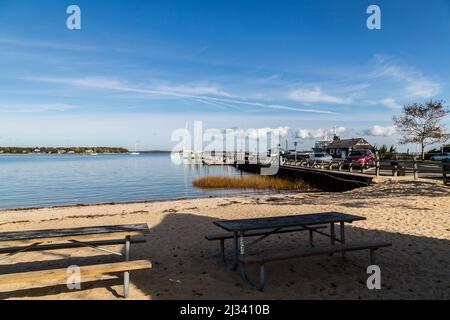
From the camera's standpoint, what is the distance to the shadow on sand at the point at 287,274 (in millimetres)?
4559

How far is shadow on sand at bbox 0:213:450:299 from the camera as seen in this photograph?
179 inches

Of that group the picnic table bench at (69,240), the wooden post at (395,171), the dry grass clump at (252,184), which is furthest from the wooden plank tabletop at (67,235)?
the dry grass clump at (252,184)

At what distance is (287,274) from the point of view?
5.29 m

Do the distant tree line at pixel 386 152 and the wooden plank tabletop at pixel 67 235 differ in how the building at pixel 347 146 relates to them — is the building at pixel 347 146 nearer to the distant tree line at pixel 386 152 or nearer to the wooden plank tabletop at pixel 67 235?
the distant tree line at pixel 386 152

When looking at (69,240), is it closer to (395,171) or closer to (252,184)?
(395,171)

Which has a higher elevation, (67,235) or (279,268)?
(67,235)

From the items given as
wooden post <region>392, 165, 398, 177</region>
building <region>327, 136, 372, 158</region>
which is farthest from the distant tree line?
wooden post <region>392, 165, 398, 177</region>

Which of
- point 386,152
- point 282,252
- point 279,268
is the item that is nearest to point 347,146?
point 386,152

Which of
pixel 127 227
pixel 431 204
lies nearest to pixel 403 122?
pixel 431 204

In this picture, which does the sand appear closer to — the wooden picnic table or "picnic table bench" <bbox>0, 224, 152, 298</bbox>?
"picnic table bench" <bbox>0, 224, 152, 298</bbox>

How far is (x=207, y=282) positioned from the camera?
5.00 meters

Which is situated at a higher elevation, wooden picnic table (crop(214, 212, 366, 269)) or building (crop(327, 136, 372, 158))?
building (crop(327, 136, 372, 158))

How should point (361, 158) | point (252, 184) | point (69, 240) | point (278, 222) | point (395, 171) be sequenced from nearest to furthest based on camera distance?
point (69, 240), point (278, 222), point (395, 171), point (252, 184), point (361, 158)

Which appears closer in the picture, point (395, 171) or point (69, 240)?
point (69, 240)
